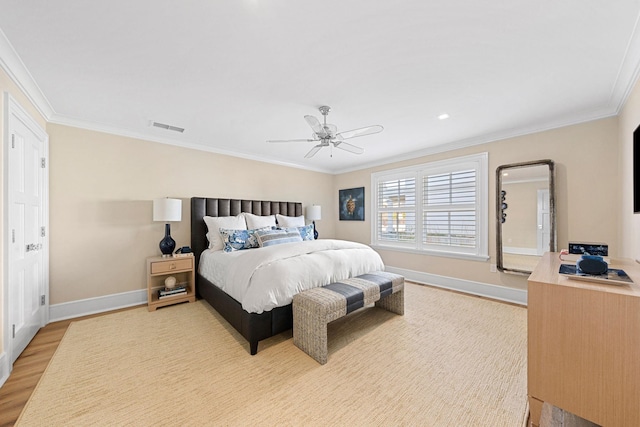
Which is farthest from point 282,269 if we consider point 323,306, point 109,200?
point 109,200

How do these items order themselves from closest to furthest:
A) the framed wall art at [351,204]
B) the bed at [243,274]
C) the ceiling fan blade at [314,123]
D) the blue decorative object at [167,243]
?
the bed at [243,274] < the ceiling fan blade at [314,123] < the blue decorative object at [167,243] < the framed wall art at [351,204]

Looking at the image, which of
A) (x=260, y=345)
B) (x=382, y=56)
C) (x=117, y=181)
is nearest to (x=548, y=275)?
(x=382, y=56)

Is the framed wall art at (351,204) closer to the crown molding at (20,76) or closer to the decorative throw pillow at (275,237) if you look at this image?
the decorative throw pillow at (275,237)

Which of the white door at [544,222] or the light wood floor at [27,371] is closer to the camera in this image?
the light wood floor at [27,371]

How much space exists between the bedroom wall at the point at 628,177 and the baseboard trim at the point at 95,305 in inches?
214

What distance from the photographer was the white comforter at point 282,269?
7.42ft

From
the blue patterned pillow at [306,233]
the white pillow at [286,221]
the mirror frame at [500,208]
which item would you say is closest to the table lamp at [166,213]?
the white pillow at [286,221]

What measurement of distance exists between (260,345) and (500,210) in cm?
374

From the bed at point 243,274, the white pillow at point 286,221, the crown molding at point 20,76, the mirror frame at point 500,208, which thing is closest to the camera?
the crown molding at point 20,76

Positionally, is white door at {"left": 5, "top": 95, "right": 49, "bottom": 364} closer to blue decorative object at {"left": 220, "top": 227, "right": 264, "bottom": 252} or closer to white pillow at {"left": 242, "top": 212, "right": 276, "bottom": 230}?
blue decorative object at {"left": 220, "top": 227, "right": 264, "bottom": 252}

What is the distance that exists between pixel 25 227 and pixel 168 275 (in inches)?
64.5

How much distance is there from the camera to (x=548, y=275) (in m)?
1.48

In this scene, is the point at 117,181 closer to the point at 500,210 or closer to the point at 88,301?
the point at 88,301

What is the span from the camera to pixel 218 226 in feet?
12.4
